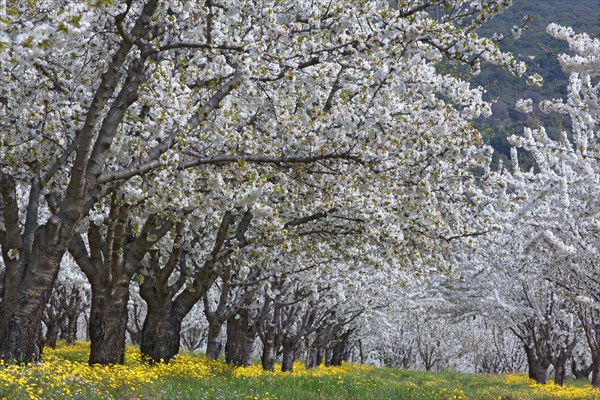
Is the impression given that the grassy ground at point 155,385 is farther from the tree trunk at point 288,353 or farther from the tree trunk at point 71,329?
the tree trunk at point 71,329

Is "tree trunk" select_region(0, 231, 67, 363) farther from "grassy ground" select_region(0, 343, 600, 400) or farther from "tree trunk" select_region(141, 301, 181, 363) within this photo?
"tree trunk" select_region(141, 301, 181, 363)

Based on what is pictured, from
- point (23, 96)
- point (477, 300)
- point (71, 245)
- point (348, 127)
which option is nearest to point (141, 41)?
point (23, 96)

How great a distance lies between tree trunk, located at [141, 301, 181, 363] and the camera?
58.3 feet

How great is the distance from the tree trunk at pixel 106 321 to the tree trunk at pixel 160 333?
211cm

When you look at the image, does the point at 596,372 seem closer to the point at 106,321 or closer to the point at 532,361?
the point at 532,361

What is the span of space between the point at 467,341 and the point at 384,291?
127 ft

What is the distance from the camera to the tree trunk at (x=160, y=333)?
17.8 metres

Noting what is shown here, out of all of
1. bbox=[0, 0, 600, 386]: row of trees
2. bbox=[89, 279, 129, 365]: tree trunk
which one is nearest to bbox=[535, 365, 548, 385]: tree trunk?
bbox=[0, 0, 600, 386]: row of trees

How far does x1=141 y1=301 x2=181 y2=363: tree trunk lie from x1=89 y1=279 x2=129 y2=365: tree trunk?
2.11 meters

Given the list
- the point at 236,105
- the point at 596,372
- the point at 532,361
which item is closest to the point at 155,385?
the point at 236,105

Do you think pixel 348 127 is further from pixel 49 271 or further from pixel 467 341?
pixel 467 341

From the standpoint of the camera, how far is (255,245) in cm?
1623

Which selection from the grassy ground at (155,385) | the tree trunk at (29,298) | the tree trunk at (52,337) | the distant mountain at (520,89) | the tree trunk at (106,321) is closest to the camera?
the grassy ground at (155,385)

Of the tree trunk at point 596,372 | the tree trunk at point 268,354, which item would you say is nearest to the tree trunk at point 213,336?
the tree trunk at point 268,354
